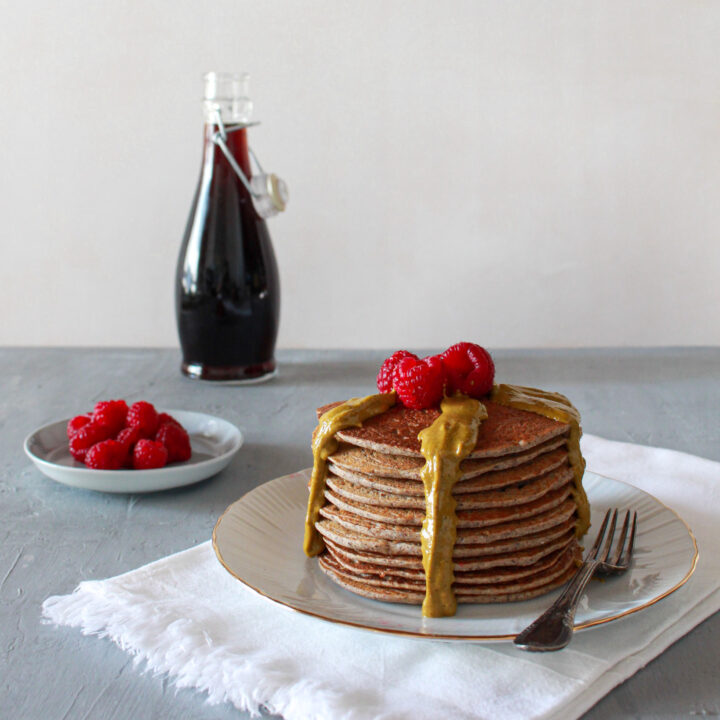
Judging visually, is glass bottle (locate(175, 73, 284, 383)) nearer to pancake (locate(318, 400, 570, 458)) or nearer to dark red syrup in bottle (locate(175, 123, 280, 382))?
dark red syrup in bottle (locate(175, 123, 280, 382))

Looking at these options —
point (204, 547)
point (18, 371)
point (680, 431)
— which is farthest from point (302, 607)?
point (18, 371)

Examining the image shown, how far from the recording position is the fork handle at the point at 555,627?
686 millimetres

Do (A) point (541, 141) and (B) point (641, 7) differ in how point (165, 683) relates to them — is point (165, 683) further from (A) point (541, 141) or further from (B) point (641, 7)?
(B) point (641, 7)

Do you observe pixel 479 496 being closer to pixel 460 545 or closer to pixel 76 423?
pixel 460 545

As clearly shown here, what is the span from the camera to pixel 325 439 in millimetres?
875

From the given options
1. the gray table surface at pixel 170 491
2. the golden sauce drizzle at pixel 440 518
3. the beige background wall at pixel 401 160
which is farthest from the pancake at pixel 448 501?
the beige background wall at pixel 401 160

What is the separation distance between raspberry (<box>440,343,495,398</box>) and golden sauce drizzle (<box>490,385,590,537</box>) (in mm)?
31

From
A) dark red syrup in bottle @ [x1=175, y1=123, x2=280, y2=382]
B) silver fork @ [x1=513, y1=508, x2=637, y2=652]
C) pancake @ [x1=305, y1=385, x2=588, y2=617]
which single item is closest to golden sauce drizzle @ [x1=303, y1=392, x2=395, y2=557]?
pancake @ [x1=305, y1=385, x2=588, y2=617]

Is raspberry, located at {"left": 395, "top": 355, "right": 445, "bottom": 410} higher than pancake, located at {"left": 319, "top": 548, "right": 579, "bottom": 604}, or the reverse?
raspberry, located at {"left": 395, "top": 355, "right": 445, "bottom": 410}

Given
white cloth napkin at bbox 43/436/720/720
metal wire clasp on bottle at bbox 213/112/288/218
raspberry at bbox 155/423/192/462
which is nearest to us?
white cloth napkin at bbox 43/436/720/720

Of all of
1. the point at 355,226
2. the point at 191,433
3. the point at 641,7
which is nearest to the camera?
the point at 191,433

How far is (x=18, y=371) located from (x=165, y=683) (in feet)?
4.31

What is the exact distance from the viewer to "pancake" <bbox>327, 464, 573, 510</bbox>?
81 cm

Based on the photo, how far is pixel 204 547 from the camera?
962 millimetres
